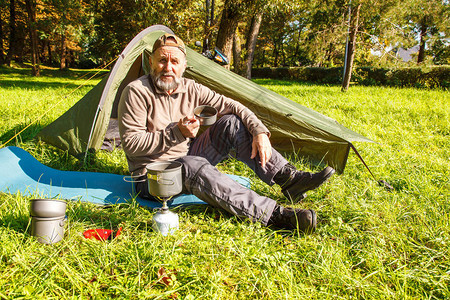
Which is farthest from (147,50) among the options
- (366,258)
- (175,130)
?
(366,258)

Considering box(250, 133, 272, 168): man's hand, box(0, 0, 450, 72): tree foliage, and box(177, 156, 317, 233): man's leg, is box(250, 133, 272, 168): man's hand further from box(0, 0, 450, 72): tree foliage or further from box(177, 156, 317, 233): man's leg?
box(0, 0, 450, 72): tree foliage

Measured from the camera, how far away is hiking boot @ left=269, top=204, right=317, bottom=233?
5.77 ft

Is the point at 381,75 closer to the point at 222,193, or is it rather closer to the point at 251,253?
the point at 222,193

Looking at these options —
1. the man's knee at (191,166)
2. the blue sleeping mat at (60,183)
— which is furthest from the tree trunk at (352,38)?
the man's knee at (191,166)

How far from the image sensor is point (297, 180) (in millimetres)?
2066

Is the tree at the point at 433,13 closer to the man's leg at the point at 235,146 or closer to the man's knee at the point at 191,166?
the man's leg at the point at 235,146

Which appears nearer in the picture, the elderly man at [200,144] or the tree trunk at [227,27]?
the elderly man at [200,144]

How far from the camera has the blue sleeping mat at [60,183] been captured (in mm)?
2176

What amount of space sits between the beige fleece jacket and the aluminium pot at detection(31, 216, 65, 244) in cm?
58

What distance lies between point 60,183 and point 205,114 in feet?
4.39

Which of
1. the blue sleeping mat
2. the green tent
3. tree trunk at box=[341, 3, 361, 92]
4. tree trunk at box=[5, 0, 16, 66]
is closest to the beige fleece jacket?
the blue sleeping mat

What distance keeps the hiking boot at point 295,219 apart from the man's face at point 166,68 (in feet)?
3.51

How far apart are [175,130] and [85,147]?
4.65ft

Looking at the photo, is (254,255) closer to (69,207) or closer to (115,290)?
(115,290)
